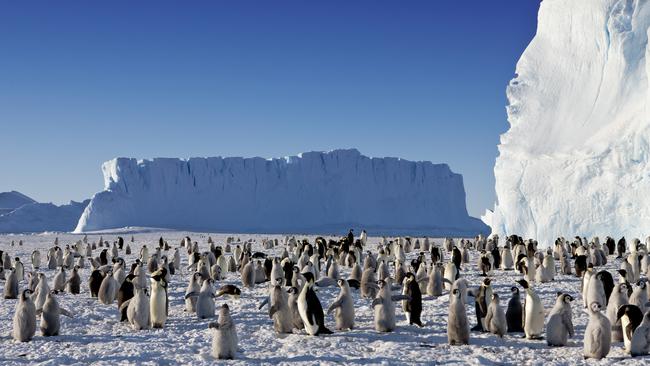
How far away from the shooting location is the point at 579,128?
1018 inches

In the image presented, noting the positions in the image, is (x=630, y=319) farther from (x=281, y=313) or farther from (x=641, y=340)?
(x=281, y=313)

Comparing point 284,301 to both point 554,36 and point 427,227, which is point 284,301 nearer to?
point 554,36

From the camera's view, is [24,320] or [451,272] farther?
[451,272]

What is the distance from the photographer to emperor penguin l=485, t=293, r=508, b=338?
26.4 feet

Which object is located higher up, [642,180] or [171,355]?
[642,180]

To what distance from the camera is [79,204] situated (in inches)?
2965

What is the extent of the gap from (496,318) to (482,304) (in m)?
0.56

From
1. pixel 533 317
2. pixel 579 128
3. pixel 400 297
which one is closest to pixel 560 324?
pixel 533 317

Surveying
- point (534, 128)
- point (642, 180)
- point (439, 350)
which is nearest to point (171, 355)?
point (439, 350)

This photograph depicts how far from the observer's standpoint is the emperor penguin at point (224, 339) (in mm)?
7129

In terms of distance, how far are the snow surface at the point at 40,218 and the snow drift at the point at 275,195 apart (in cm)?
912

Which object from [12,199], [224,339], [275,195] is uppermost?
[12,199]

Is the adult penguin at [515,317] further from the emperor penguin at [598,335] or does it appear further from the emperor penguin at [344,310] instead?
the emperor penguin at [344,310]

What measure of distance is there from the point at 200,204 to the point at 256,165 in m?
6.14
